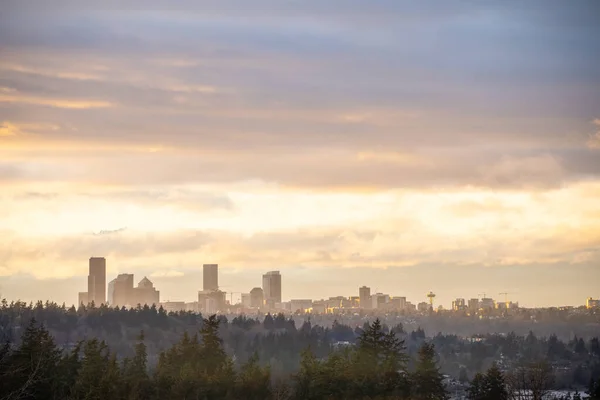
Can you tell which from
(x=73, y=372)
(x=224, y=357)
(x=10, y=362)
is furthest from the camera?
(x=224, y=357)

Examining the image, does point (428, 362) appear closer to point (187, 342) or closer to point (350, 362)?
point (350, 362)

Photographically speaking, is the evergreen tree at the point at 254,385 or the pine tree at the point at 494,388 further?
the pine tree at the point at 494,388

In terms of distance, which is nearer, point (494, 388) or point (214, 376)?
point (214, 376)

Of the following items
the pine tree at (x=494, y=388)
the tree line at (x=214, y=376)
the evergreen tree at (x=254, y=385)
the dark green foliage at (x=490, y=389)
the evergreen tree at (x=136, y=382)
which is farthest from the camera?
the dark green foliage at (x=490, y=389)

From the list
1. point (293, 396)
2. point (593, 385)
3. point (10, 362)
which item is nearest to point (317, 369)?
point (293, 396)

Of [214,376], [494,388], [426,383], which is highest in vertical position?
[214,376]

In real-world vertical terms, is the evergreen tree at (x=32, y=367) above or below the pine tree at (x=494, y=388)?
above

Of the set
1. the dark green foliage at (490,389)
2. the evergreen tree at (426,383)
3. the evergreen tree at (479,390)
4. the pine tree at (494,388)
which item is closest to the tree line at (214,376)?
the evergreen tree at (426,383)

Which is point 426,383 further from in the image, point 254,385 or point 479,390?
point 254,385

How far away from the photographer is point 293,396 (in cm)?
10906

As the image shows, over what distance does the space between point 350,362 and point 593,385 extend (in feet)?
154

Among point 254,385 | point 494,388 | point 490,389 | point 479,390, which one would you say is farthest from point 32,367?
point 479,390

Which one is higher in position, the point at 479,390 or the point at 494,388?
the point at 494,388

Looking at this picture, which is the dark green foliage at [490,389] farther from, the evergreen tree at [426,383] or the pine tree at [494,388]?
the evergreen tree at [426,383]
